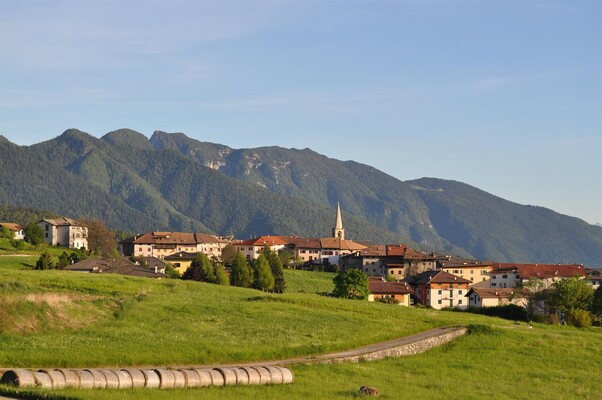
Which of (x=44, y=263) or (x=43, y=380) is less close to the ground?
(x=44, y=263)

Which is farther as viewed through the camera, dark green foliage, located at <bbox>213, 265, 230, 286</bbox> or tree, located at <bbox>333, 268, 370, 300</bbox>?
dark green foliage, located at <bbox>213, 265, 230, 286</bbox>

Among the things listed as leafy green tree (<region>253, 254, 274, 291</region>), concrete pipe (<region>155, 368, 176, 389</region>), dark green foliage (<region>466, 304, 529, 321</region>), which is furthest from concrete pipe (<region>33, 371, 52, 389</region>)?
leafy green tree (<region>253, 254, 274, 291</region>)

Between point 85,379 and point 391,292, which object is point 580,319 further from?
point 85,379

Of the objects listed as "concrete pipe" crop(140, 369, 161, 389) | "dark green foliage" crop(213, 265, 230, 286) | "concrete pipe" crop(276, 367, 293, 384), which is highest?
"dark green foliage" crop(213, 265, 230, 286)

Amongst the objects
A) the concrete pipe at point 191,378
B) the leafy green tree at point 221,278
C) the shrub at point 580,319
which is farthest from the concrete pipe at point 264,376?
the leafy green tree at point 221,278

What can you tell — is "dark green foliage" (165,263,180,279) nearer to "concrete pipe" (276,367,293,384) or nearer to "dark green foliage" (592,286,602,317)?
"dark green foliage" (592,286,602,317)

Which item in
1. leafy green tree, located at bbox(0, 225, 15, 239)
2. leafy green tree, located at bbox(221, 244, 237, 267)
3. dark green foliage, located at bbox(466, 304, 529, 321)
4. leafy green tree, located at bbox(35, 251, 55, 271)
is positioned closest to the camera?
dark green foliage, located at bbox(466, 304, 529, 321)

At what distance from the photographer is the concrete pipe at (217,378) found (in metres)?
48.1

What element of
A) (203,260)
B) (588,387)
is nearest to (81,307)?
(588,387)

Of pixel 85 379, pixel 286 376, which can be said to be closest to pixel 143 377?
pixel 85 379

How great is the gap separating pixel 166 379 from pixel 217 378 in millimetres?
3290

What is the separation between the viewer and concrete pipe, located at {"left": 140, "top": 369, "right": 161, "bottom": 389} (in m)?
45.4

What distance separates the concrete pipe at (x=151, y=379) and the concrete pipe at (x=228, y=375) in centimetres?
411

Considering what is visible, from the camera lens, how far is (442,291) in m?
157
